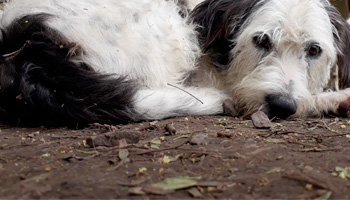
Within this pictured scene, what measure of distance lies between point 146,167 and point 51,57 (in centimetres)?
142

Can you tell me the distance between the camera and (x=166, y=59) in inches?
137

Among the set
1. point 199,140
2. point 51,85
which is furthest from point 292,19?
point 51,85

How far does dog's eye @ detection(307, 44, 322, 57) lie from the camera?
3659 millimetres

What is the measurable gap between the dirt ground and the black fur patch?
→ 0.14m

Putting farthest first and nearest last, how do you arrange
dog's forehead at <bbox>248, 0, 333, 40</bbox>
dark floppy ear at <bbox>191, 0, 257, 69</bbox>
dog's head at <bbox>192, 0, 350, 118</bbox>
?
dark floppy ear at <bbox>191, 0, 257, 69</bbox>
dog's forehead at <bbox>248, 0, 333, 40</bbox>
dog's head at <bbox>192, 0, 350, 118</bbox>

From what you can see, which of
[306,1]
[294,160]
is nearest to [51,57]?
[294,160]

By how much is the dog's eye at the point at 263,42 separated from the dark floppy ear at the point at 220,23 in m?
0.25

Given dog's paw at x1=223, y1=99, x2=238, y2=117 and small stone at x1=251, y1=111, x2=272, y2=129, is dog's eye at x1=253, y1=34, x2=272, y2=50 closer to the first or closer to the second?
dog's paw at x1=223, y1=99, x2=238, y2=117

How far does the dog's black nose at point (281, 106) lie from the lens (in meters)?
3.21

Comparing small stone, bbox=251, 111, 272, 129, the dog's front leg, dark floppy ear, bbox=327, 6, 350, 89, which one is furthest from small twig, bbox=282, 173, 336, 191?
dark floppy ear, bbox=327, 6, 350, 89

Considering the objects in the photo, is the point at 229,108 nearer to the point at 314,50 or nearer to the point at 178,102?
the point at 178,102

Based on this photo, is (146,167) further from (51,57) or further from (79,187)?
(51,57)

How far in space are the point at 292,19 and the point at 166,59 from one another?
1185mm

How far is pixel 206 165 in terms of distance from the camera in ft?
5.84
